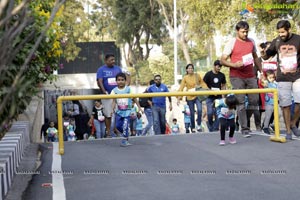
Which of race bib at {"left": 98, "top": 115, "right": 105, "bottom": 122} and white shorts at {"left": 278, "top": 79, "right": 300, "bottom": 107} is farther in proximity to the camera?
race bib at {"left": 98, "top": 115, "right": 105, "bottom": 122}

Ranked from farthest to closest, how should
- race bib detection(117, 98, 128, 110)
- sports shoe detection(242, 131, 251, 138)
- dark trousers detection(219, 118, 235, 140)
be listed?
1. race bib detection(117, 98, 128, 110)
2. sports shoe detection(242, 131, 251, 138)
3. dark trousers detection(219, 118, 235, 140)

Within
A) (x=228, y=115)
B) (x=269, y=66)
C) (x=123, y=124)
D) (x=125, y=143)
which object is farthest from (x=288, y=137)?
(x=269, y=66)

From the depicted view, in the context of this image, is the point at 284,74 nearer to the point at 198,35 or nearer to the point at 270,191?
the point at 270,191

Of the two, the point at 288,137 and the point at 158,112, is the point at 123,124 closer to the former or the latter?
the point at 288,137

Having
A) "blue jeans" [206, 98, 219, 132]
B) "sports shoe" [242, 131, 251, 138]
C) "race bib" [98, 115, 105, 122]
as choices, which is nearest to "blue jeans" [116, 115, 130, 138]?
"sports shoe" [242, 131, 251, 138]

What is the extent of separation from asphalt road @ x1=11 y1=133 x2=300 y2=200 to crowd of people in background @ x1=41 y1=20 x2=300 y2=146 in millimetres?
544

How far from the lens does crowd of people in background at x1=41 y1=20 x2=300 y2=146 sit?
11.9 meters

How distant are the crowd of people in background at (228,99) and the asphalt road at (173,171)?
1.79 feet

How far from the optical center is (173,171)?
923cm

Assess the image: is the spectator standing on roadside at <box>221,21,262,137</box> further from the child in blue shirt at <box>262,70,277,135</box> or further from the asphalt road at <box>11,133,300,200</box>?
the child in blue shirt at <box>262,70,277,135</box>

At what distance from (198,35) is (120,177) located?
98.4ft

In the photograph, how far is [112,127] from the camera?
48.7 feet

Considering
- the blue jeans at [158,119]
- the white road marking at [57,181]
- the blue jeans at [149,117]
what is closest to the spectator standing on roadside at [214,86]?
the blue jeans at [158,119]

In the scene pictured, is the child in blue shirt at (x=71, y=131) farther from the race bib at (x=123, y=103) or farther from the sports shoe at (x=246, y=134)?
the sports shoe at (x=246, y=134)
